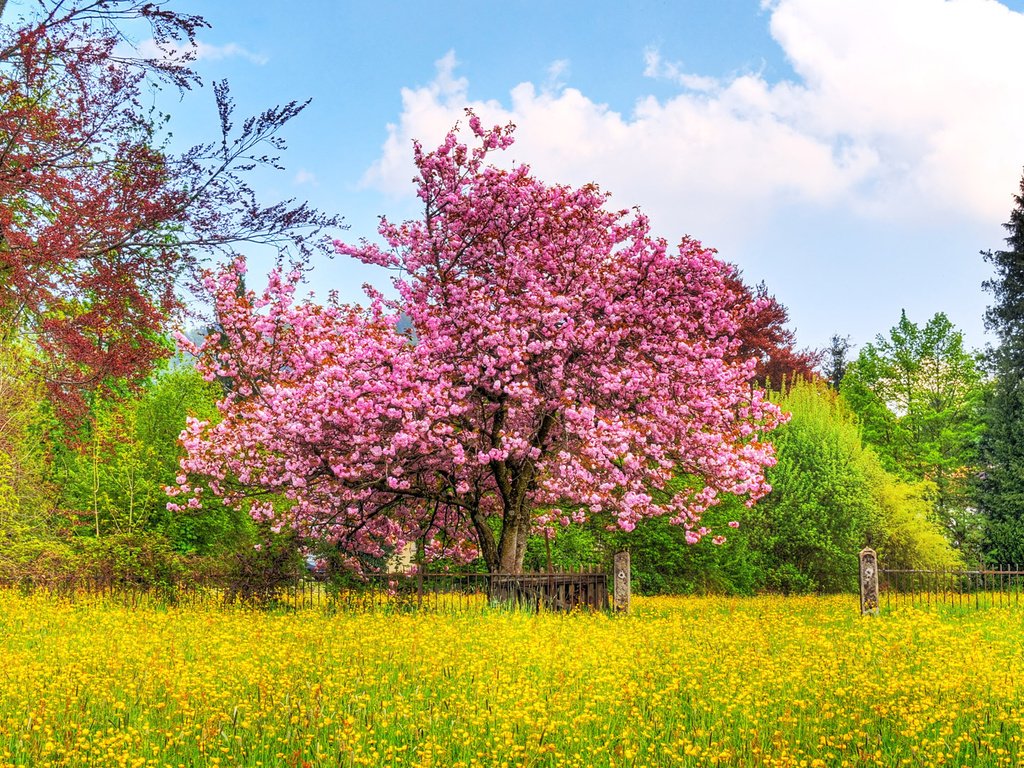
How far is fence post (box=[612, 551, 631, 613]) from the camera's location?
757 inches

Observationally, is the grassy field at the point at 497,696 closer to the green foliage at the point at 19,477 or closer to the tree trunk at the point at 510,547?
the tree trunk at the point at 510,547

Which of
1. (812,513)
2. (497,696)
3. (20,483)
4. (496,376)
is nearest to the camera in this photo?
(497,696)

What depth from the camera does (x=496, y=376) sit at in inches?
672

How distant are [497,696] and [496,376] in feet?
31.2

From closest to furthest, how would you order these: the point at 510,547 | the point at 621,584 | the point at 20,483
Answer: the point at 510,547, the point at 621,584, the point at 20,483

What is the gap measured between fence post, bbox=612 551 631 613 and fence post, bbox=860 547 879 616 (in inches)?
193

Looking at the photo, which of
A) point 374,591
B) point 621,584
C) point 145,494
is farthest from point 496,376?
point 145,494

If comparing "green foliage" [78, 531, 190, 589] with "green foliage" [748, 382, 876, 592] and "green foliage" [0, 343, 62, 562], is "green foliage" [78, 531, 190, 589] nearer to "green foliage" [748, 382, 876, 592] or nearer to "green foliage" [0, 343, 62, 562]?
"green foliage" [0, 343, 62, 562]

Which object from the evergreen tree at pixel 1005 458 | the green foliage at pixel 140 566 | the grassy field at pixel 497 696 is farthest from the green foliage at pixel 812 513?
the green foliage at pixel 140 566

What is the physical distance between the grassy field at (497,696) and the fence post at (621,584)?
5513mm

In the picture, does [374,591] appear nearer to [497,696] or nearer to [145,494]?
[497,696]

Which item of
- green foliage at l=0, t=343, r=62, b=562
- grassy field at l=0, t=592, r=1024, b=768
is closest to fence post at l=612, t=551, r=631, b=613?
grassy field at l=0, t=592, r=1024, b=768

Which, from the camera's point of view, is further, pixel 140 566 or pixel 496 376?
pixel 140 566

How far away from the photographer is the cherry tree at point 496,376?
1672 centimetres
